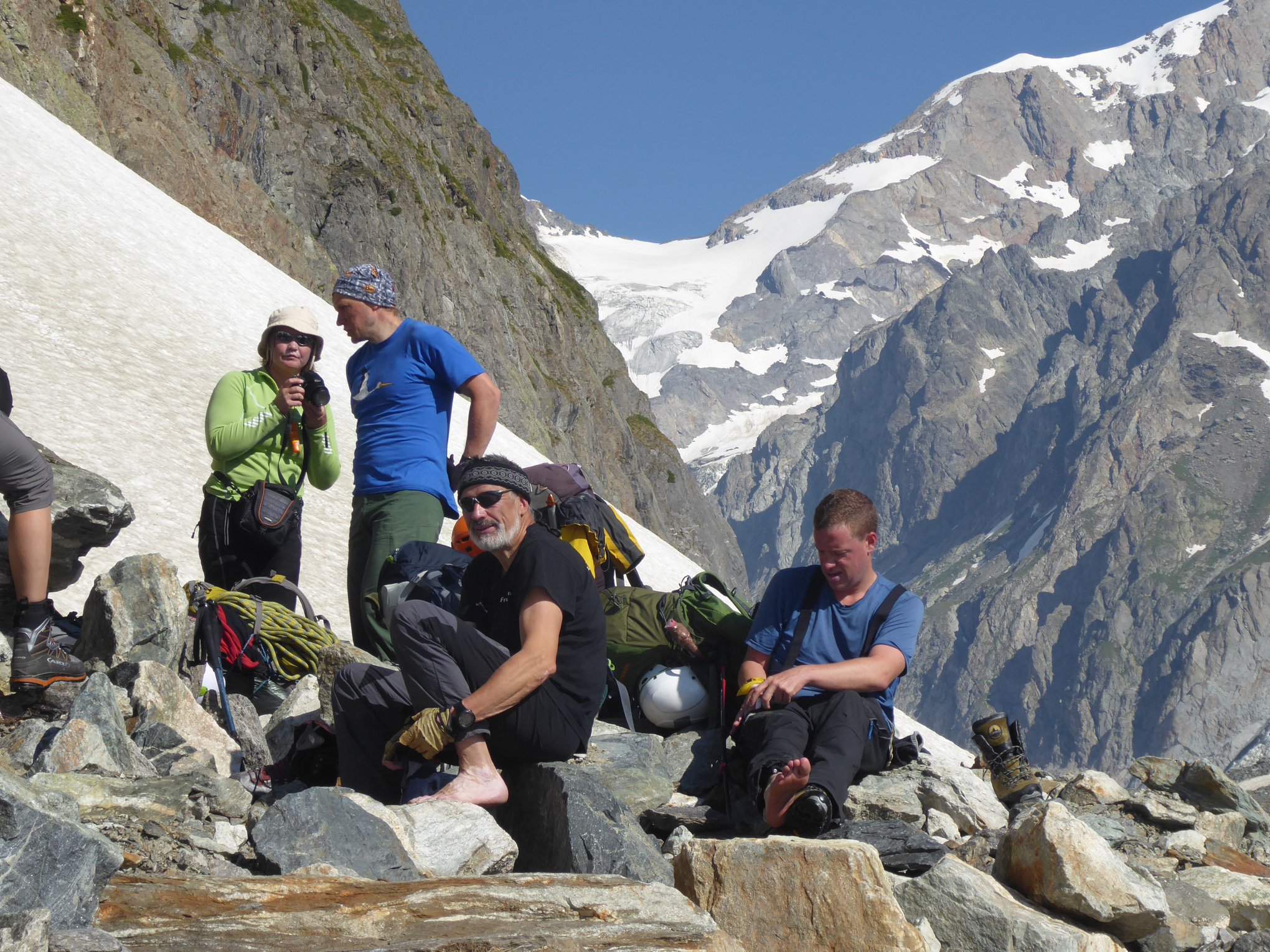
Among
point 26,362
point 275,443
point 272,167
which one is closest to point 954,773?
point 275,443

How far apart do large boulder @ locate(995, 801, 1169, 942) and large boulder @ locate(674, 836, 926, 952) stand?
1.13 meters

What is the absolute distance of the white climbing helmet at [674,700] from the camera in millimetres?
8367

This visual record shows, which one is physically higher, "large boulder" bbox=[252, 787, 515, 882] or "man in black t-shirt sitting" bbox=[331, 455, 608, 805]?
"man in black t-shirt sitting" bbox=[331, 455, 608, 805]

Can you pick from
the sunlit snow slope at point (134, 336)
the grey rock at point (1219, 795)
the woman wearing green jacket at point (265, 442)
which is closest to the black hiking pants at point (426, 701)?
the woman wearing green jacket at point (265, 442)

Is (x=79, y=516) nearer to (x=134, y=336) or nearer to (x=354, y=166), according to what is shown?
(x=134, y=336)

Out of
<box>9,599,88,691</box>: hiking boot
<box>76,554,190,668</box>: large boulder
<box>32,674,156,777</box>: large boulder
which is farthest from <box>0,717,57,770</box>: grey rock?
<box>76,554,190,668</box>: large boulder

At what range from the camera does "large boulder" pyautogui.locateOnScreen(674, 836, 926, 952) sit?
190 inches

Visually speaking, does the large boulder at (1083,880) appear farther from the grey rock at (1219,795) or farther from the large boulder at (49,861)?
the large boulder at (49,861)

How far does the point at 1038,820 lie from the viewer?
19.2 ft

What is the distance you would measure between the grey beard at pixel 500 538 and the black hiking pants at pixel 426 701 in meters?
0.39

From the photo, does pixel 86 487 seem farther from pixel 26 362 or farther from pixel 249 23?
pixel 249 23

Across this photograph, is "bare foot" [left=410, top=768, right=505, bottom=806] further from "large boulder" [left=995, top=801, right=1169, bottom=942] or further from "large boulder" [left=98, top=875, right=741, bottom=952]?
"large boulder" [left=995, top=801, right=1169, bottom=942]

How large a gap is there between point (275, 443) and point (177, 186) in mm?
31369

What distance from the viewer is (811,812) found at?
6133 millimetres
